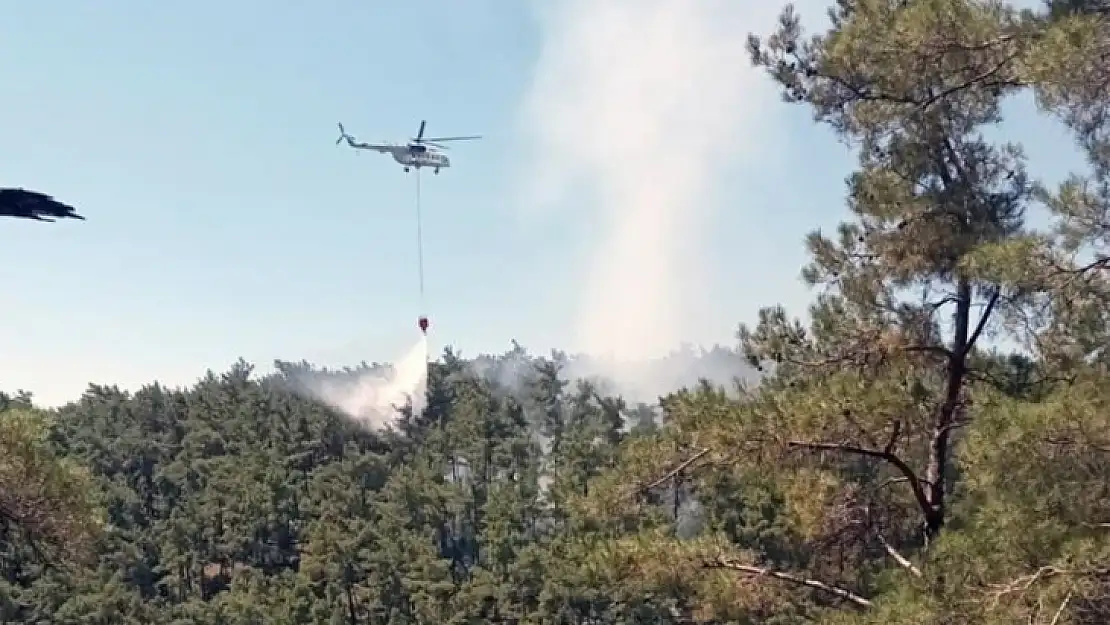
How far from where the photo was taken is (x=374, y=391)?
228 ft

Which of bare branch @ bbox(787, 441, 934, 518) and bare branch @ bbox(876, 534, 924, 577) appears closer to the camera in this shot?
bare branch @ bbox(876, 534, 924, 577)

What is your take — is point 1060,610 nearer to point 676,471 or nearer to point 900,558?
point 900,558

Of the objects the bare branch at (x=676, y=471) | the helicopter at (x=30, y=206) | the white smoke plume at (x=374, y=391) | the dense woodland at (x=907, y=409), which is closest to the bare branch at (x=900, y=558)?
the dense woodland at (x=907, y=409)

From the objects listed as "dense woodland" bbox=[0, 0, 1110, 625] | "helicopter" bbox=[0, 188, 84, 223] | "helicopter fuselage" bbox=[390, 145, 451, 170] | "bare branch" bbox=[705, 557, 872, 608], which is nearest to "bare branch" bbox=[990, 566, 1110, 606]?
"dense woodland" bbox=[0, 0, 1110, 625]

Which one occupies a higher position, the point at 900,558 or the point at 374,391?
the point at 374,391

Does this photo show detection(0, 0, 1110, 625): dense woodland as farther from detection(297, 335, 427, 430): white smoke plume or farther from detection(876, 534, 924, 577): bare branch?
detection(297, 335, 427, 430): white smoke plume

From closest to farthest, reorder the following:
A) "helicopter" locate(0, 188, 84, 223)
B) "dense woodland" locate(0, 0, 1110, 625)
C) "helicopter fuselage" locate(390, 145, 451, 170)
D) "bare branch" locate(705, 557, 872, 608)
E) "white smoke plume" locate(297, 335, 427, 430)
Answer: "helicopter" locate(0, 188, 84, 223), "dense woodland" locate(0, 0, 1110, 625), "bare branch" locate(705, 557, 872, 608), "helicopter fuselage" locate(390, 145, 451, 170), "white smoke plume" locate(297, 335, 427, 430)

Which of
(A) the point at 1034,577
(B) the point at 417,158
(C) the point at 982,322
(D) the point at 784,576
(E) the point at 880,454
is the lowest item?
(A) the point at 1034,577

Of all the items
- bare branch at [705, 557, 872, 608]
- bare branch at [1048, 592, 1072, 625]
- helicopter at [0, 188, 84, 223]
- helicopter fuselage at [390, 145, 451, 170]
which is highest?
helicopter fuselage at [390, 145, 451, 170]

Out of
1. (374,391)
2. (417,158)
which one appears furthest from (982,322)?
(374,391)

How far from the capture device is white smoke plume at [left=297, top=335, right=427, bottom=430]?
5780cm

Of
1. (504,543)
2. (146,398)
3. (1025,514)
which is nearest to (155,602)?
(504,543)

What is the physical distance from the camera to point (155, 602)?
39.8 m

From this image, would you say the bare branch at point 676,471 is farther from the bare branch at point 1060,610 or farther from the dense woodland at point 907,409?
the bare branch at point 1060,610
